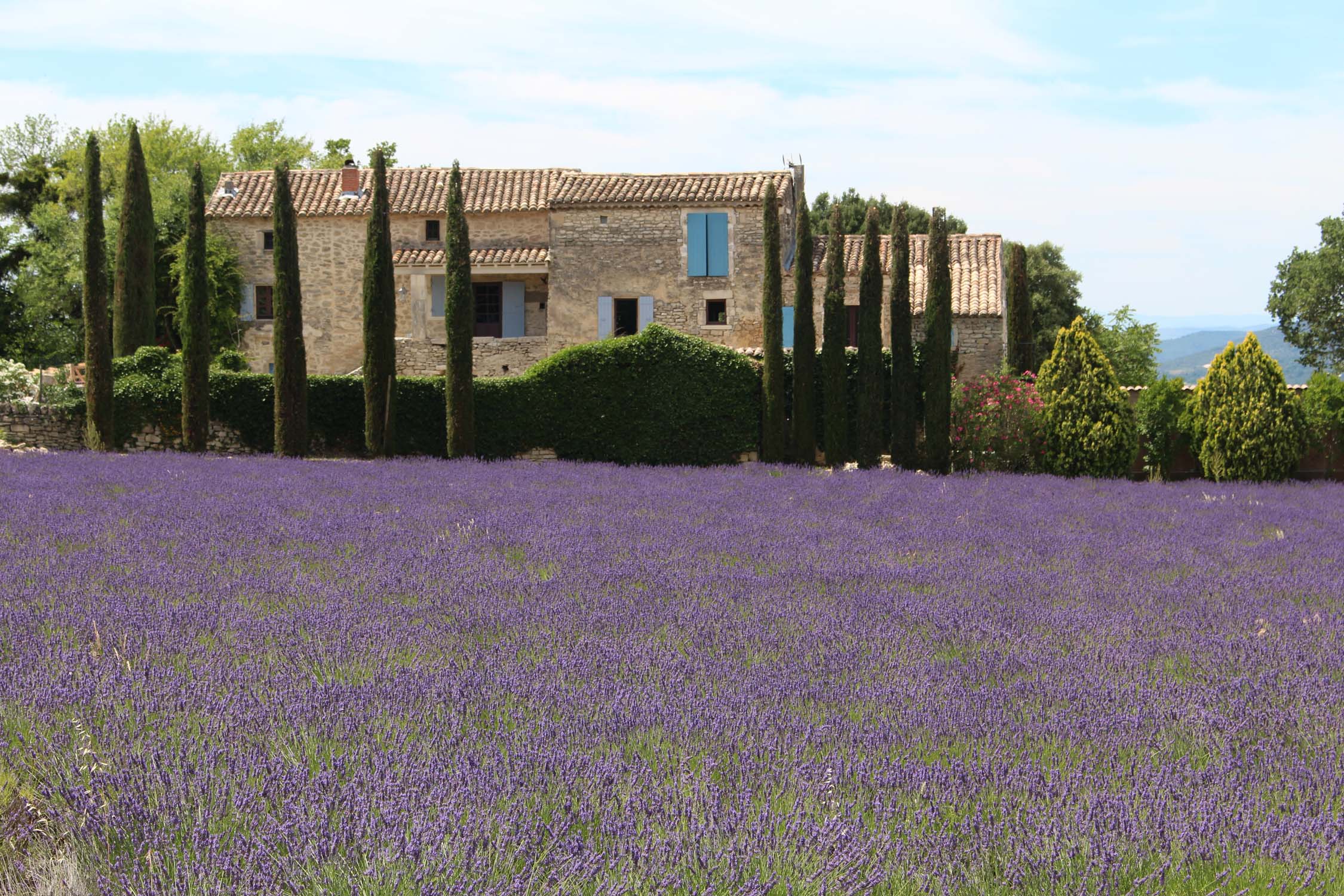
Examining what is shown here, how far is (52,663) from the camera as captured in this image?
434cm

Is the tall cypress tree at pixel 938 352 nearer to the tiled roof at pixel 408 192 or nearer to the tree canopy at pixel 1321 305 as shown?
the tiled roof at pixel 408 192

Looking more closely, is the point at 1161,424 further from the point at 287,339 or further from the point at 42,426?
the point at 42,426

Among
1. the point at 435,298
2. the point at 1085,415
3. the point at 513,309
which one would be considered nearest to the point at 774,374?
the point at 1085,415

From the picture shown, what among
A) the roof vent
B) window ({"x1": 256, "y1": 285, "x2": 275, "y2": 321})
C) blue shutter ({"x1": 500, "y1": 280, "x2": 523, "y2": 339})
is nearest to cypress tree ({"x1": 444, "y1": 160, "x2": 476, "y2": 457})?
blue shutter ({"x1": 500, "y1": 280, "x2": 523, "y2": 339})

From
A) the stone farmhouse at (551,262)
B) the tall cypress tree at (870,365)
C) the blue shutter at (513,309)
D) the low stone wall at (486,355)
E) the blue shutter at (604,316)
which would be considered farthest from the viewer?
the blue shutter at (513,309)

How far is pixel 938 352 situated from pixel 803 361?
2.23 metres

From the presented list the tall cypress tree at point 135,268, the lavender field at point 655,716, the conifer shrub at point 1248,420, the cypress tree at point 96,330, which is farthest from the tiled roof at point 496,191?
the lavender field at point 655,716

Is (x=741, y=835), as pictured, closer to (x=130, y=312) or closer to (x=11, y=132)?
(x=130, y=312)

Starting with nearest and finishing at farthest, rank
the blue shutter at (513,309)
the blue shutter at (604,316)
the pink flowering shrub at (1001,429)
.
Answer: the pink flowering shrub at (1001,429) → the blue shutter at (604,316) → the blue shutter at (513,309)

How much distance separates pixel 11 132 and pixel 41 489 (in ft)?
123

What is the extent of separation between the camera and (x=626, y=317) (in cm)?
2619

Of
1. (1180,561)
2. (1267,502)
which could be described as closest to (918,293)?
(1267,502)

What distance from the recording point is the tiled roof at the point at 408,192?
27.3 metres

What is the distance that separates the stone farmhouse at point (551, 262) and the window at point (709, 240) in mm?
26
